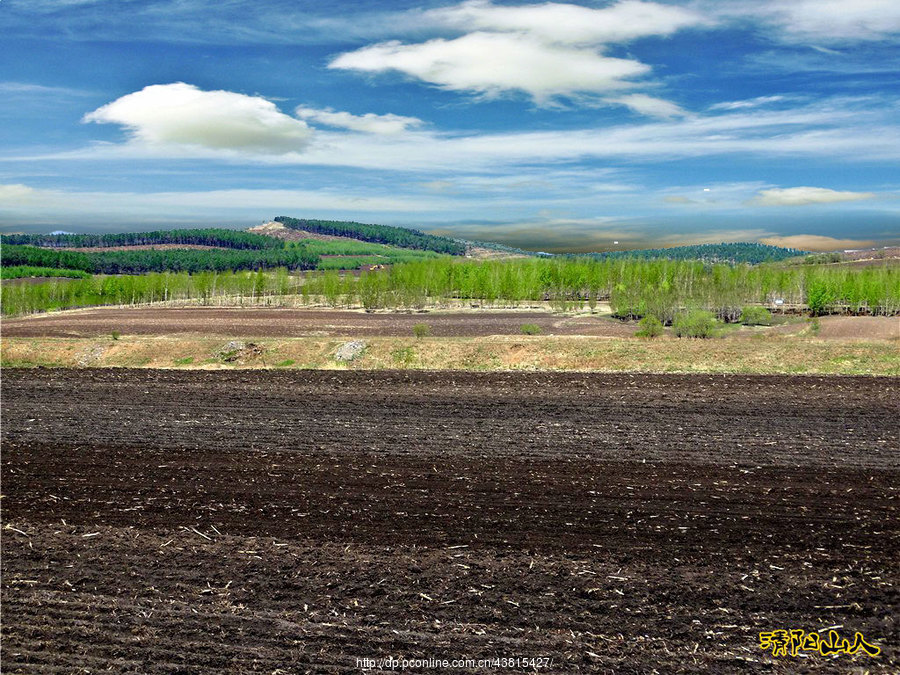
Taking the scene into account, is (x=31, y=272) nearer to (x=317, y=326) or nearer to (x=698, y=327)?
(x=317, y=326)

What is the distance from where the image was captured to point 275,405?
21922 mm

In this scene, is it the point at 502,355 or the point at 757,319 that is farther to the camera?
the point at 757,319

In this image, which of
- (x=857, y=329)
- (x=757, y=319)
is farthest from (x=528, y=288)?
(x=857, y=329)

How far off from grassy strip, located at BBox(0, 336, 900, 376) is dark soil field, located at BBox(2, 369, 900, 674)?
26.6 ft

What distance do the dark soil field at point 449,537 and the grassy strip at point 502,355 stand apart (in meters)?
8.11

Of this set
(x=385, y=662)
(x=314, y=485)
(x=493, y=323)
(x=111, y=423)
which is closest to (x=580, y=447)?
(x=314, y=485)

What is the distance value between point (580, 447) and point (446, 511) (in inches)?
219

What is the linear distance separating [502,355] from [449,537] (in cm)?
2063

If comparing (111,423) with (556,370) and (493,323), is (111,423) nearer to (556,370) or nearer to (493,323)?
(556,370)

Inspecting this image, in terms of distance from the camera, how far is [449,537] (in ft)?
36.0

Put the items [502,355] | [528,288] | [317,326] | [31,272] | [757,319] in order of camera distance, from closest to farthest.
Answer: [502,355], [317,326], [757,319], [528,288], [31,272]

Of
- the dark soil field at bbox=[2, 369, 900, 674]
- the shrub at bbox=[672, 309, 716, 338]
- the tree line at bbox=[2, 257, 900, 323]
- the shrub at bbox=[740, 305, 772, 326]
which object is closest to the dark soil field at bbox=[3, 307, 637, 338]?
the shrub at bbox=[672, 309, 716, 338]

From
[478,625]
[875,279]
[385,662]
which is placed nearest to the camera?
[385,662]

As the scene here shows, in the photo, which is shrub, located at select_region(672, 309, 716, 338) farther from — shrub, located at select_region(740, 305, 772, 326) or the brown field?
shrub, located at select_region(740, 305, 772, 326)
